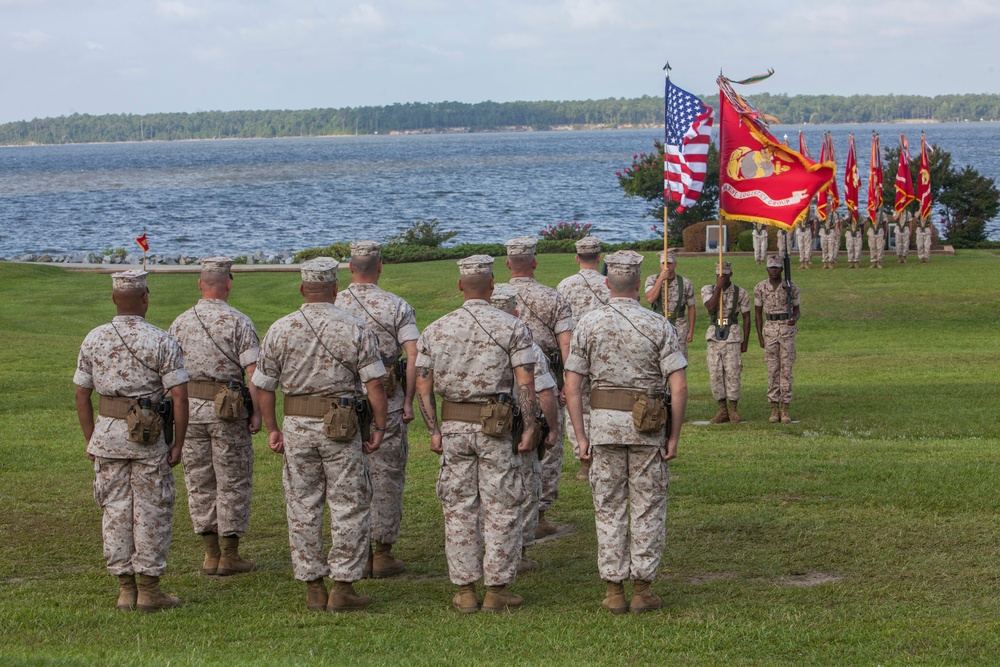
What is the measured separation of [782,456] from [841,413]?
11.9 feet

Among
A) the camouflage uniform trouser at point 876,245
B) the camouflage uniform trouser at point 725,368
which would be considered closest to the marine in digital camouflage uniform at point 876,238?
the camouflage uniform trouser at point 876,245

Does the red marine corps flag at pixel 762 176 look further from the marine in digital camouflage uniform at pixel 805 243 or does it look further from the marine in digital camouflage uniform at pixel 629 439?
the marine in digital camouflage uniform at pixel 805 243

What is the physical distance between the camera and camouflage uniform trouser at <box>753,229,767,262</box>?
1394 inches

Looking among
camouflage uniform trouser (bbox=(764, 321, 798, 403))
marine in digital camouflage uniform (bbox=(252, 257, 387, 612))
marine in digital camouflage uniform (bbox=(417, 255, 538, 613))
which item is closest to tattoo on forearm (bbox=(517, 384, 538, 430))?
marine in digital camouflage uniform (bbox=(417, 255, 538, 613))

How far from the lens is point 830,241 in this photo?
34.4m

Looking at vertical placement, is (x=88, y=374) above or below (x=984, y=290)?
above

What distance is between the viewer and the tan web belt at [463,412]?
26.7 ft

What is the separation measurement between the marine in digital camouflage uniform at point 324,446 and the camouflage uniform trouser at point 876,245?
28.9 meters

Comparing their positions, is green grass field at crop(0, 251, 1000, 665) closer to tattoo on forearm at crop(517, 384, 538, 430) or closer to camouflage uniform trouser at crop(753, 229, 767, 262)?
tattoo on forearm at crop(517, 384, 538, 430)

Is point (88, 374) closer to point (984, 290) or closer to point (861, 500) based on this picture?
point (861, 500)

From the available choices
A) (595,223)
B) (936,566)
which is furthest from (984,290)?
(595,223)

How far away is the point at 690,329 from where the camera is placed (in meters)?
14.8

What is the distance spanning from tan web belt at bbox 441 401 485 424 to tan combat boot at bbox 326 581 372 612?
50.8 inches

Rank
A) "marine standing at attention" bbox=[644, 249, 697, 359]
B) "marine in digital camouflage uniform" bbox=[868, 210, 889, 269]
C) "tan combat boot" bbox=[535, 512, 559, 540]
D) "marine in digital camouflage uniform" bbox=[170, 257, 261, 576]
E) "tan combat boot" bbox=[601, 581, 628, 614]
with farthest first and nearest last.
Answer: "marine in digital camouflage uniform" bbox=[868, 210, 889, 269] → "marine standing at attention" bbox=[644, 249, 697, 359] → "tan combat boot" bbox=[535, 512, 559, 540] → "marine in digital camouflage uniform" bbox=[170, 257, 261, 576] → "tan combat boot" bbox=[601, 581, 628, 614]
